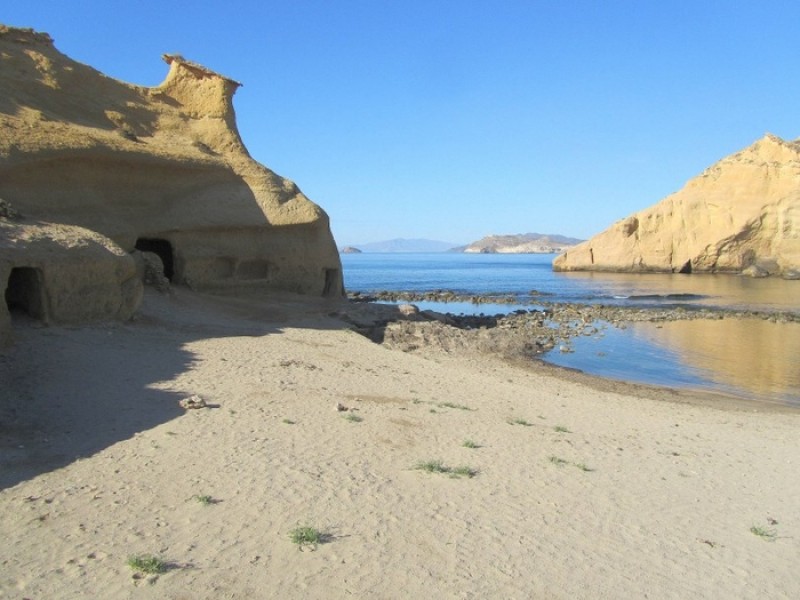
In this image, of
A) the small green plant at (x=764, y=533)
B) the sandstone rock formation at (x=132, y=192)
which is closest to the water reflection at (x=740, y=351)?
the small green plant at (x=764, y=533)

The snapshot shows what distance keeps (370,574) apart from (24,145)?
17.7 meters

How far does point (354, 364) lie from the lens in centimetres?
1589

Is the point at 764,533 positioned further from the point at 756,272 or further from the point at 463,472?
the point at 756,272

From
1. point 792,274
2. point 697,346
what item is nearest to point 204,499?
point 697,346

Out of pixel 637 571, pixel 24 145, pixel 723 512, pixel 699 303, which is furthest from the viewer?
pixel 699 303

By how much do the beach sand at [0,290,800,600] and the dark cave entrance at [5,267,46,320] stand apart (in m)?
0.46

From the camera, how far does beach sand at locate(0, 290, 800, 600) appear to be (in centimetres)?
615

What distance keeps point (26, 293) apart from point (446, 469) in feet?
33.6

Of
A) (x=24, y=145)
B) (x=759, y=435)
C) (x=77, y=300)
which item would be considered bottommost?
(x=759, y=435)

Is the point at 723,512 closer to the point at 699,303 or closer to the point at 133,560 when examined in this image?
the point at 133,560

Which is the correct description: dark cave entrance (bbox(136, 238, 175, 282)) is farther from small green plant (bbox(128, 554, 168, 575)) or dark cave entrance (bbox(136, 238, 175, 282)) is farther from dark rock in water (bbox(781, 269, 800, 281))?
dark rock in water (bbox(781, 269, 800, 281))

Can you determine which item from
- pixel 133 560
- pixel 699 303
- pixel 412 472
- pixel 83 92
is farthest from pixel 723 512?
pixel 699 303

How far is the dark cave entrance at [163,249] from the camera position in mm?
23734

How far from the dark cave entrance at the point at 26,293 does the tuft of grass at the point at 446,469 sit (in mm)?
9429
